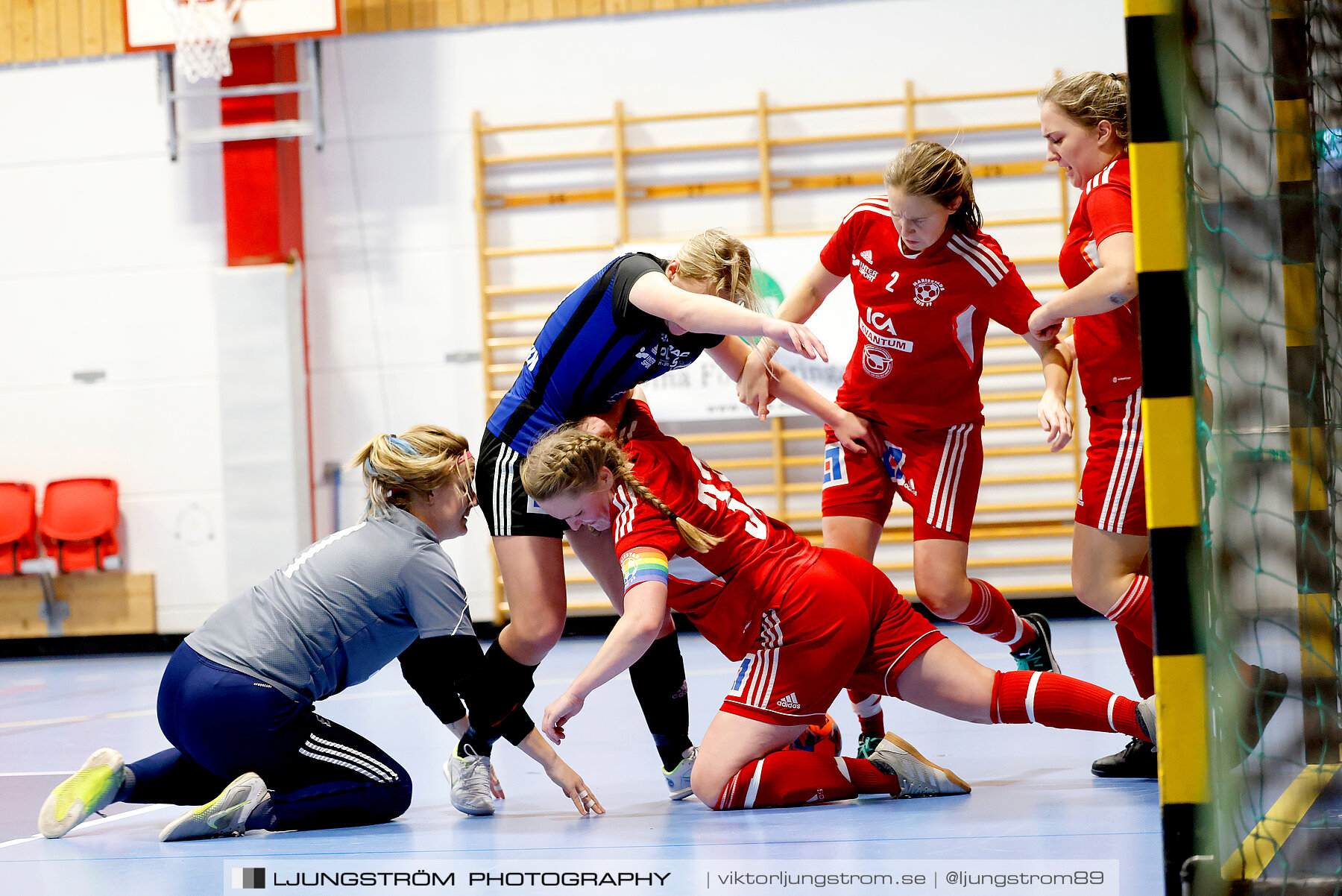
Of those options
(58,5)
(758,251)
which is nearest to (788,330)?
(758,251)

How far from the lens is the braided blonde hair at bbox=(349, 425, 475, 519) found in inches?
105

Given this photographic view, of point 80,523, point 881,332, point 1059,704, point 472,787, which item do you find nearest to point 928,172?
point 881,332

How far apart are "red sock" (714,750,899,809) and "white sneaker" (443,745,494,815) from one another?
543 millimetres

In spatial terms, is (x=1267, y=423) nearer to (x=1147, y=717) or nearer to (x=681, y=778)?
(x=1147, y=717)

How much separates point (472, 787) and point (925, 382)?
1.53 meters

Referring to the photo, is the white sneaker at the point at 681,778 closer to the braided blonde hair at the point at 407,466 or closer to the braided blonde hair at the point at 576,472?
the braided blonde hair at the point at 576,472

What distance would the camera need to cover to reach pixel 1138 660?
9.75 ft

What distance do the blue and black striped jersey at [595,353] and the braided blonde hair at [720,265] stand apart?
78 millimetres

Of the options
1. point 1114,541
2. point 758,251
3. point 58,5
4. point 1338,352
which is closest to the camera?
point 1338,352

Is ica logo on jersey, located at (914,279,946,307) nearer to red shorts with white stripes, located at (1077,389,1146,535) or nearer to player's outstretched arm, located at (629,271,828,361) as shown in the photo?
red shorts with white stripes, located at (1077,389,1146,535)

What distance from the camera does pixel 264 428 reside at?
712 cm

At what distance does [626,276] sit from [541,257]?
4782 millimetres

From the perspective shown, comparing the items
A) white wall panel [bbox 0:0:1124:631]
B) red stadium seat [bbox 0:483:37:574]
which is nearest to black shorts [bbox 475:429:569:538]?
white wall panel [bbox 0:0:1124:631]

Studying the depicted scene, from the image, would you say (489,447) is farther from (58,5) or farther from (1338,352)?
(58,5)
